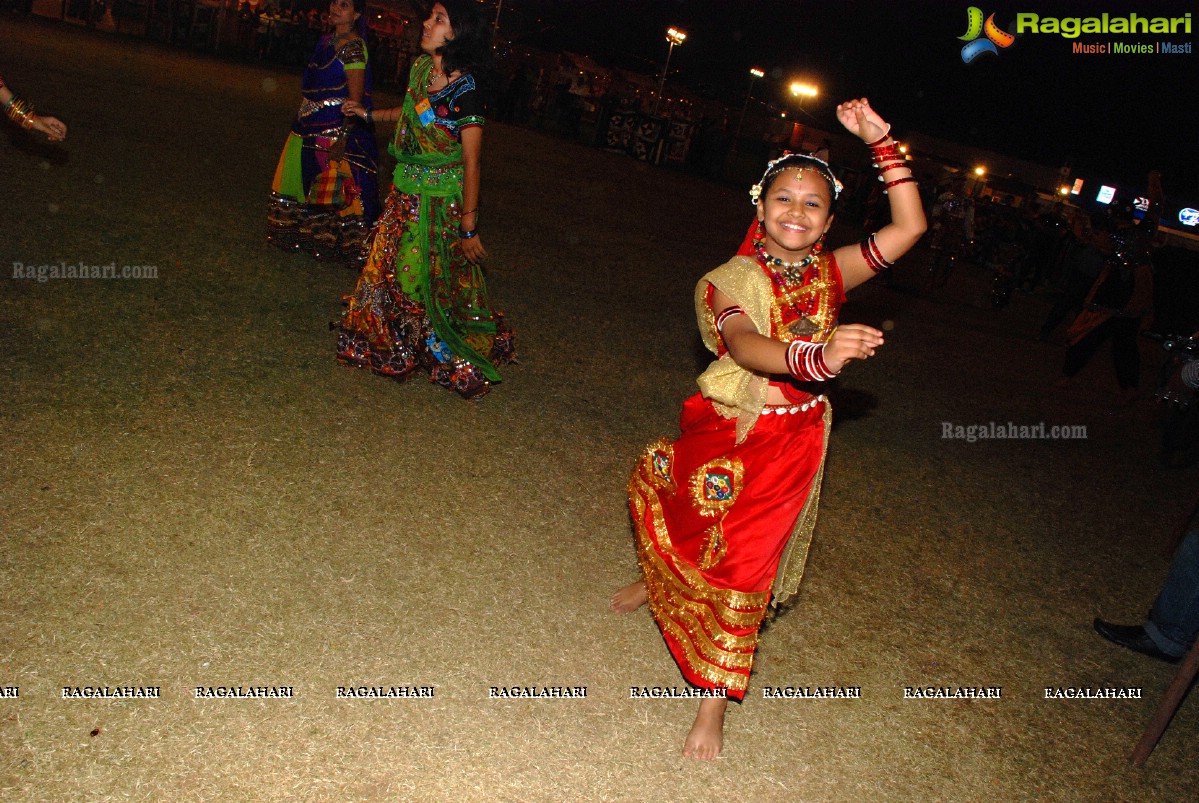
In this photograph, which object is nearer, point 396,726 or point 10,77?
point 396,726

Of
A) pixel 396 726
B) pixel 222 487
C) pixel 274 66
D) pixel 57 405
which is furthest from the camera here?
pixel 274 66

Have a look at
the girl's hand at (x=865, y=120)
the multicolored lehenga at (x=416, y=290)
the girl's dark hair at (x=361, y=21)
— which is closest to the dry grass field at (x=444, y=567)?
the multicolored lehenga at (x=416, y=290)

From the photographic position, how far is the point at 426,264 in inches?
186

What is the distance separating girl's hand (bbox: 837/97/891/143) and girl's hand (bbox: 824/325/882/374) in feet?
2.69

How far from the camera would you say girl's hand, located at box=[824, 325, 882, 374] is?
6.88ft

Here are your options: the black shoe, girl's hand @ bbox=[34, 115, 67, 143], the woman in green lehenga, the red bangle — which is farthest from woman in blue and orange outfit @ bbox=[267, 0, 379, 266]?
the black shoe

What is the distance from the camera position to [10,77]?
10.9 metres

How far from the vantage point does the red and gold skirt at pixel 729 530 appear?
2.61 meters

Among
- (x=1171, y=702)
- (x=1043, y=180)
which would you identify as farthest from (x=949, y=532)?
(x=1043, y=180)

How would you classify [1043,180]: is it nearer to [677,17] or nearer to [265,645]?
[677,17]

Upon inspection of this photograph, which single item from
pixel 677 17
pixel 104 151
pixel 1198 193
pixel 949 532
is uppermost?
pixel 677 17

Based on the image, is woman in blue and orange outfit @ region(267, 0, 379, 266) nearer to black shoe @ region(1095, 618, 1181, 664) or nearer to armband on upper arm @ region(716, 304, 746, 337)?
armband on upper arm @ region(716, 304, 746, 337)

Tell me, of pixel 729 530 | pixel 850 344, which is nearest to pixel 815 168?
pixel 850 344

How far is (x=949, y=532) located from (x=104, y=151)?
28.2 feet
